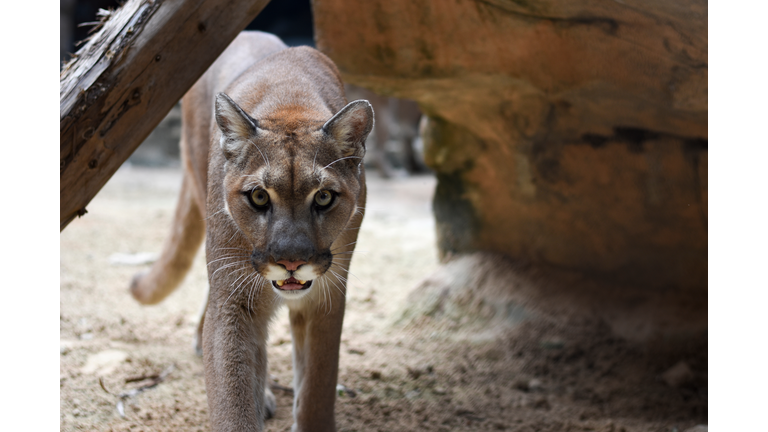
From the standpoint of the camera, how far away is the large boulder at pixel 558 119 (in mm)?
3404

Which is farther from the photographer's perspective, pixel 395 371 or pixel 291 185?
pixel 395 371

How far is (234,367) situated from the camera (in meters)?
2.58

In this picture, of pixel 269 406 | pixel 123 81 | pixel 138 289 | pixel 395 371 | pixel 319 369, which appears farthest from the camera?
pixel 138 289

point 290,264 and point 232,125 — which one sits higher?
point 232,125

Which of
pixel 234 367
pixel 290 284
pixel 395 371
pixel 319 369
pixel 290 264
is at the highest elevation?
pixel 290 264

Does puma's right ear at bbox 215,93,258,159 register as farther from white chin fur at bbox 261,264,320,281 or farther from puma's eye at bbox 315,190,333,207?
white chin fur at bbox 261,264,320,281

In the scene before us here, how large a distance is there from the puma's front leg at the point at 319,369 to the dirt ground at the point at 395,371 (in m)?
0.40

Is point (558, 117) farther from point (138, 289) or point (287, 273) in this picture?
point (138, 289)

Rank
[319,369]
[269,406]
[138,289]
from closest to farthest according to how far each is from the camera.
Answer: [319,369]
[269,406]
[138,289]

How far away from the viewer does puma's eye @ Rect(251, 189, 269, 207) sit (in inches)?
96.0

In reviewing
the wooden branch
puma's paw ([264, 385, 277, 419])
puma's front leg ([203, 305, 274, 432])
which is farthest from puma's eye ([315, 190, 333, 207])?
puma's paw ([264, 385, 277, 419])

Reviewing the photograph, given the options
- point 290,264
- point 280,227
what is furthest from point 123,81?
point 290,264

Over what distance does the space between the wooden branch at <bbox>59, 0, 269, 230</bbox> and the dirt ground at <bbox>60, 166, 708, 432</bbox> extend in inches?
52.1

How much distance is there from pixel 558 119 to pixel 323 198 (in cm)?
246
